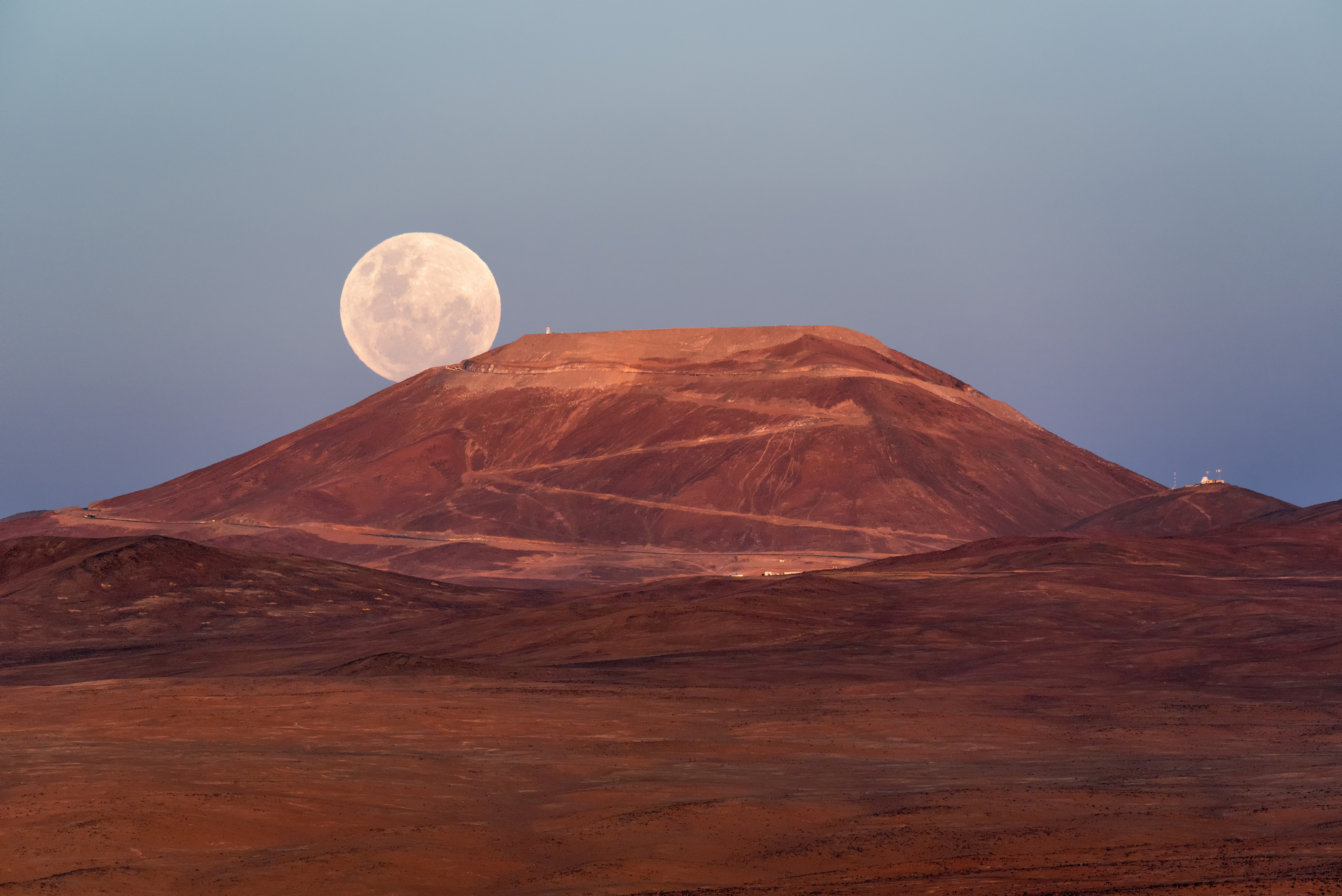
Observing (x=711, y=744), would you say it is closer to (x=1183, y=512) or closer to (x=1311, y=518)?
(x=1311, y=518)

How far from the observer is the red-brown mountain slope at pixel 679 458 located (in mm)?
112688

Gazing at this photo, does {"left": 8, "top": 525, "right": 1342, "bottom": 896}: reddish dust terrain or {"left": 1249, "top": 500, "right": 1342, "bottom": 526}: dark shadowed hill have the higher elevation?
{"left": 1249, "top": 500, "right": 1342, "bottom": 526}: dark shadowed hill

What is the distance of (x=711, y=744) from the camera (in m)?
24.6

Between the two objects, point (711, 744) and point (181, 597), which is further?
point (181, 597)

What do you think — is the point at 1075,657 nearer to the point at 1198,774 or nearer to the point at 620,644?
the point at 620,644

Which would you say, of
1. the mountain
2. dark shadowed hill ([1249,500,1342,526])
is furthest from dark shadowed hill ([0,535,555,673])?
the mountain

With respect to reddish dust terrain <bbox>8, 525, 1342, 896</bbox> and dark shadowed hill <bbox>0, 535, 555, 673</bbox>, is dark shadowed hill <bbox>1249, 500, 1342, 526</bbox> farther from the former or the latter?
dark shadowed hill <bbox>0, 535, 555, 673</bbox>

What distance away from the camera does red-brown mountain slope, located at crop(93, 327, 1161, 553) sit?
4437 inches

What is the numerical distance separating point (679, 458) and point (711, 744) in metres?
98.1

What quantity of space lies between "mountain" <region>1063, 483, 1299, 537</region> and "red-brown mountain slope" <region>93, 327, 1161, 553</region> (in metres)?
6.20

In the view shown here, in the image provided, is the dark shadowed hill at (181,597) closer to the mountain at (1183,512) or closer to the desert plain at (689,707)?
the desert plain at (689,707)

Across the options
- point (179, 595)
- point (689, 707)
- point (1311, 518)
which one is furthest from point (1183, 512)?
point (689, 707)

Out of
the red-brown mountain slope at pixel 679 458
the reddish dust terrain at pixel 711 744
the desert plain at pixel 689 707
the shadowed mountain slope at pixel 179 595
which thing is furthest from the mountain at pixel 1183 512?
the shadowed mountain slope at pixel 179 595

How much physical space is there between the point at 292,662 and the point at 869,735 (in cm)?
2393
